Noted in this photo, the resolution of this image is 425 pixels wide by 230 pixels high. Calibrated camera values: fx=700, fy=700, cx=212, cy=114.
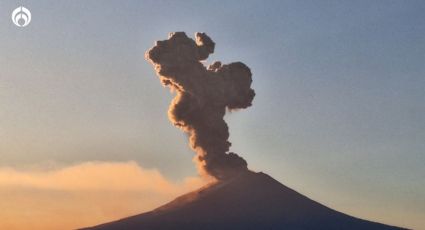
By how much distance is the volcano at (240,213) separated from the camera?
127 m

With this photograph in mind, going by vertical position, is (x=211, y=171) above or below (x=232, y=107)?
below

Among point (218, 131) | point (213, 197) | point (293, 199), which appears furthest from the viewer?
point (293, 199)

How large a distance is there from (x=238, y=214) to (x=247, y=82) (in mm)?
25476

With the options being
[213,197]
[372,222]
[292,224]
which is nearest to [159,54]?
[213,197]

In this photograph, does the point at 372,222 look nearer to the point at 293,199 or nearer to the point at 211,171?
the point at 293,199

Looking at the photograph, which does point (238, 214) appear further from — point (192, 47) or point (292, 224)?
point (192, 47)

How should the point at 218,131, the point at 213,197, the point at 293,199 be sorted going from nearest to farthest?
1. the point at 218,131
2. the point at 213,197
3. the point at 293,199

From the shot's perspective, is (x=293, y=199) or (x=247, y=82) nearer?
(x=247, y=82)

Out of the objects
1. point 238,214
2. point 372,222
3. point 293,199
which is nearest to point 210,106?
point 238,214

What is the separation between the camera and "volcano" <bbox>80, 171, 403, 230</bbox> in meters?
127

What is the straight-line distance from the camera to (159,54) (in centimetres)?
12756

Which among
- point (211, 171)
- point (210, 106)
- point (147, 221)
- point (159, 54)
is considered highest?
point (159, 54)

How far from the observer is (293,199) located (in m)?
145

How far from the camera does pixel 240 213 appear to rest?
444 ft
